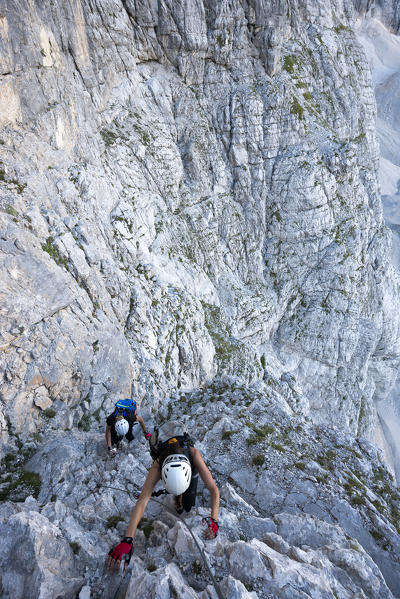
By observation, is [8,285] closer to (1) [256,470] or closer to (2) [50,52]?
(1) [256,470]

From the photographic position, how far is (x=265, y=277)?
130 feet

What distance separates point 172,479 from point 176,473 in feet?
0.45

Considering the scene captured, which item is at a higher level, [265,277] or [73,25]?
[73,25]

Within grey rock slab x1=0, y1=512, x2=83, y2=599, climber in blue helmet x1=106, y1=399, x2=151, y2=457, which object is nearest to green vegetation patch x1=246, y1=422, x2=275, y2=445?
climber in blue helmet x1=106, y1=399, x2=151, y2=457

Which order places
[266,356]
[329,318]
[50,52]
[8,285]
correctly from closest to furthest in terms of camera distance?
[8,285]
[50,52]
[266,356]
[329,318]

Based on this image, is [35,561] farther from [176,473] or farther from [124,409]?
[124,409]

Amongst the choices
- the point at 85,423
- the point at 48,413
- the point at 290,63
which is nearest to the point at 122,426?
the point at 85,423

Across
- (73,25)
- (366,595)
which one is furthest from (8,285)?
(73,25)

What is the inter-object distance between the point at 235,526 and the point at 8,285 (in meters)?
10.1

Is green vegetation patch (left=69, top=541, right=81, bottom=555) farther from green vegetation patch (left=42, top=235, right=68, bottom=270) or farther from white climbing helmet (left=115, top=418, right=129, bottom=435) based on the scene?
green vegetation patch (left=42, top=235, right=68, bottom=270)

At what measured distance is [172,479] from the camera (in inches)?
236

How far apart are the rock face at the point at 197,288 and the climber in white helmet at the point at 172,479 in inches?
14.2

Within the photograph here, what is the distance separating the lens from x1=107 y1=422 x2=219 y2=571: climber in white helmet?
5910mm

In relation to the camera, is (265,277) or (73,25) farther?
(265,277)
